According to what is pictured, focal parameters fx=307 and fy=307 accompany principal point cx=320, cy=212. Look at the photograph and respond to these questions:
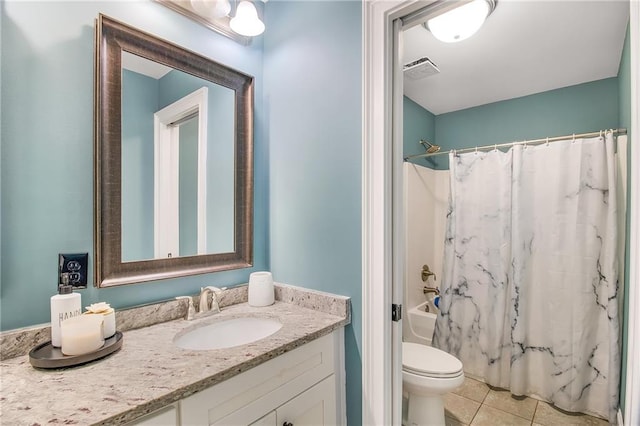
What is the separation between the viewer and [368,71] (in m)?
1.22

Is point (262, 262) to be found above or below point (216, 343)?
above

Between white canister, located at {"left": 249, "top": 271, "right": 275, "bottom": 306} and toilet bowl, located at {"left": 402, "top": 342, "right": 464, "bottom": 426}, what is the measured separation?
2.97 feet

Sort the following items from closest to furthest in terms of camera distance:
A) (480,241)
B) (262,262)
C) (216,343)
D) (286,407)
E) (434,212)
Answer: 1. (286,407)
2. (216,343)
3. (262,262)
4. (480,241)
5. (434,212)

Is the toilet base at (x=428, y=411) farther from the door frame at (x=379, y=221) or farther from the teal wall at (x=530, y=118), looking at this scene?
the teal wall at (x=530, y=118)

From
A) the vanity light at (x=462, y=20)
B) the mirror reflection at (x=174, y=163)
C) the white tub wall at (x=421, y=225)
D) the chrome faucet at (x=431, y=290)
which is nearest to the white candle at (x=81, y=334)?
the mirror reflection at (x=174, y=163)

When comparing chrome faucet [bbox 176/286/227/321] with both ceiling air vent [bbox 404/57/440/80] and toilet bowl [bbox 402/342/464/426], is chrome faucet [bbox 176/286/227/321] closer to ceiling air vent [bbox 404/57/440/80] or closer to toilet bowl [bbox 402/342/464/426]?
toilet bowl [bbox 402/342/464/426]

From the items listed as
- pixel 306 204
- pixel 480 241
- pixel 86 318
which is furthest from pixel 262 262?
pixel 480 241

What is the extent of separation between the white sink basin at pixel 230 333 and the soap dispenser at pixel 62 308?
0.37m

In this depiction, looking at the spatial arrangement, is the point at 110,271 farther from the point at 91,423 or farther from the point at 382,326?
the point at 382,326

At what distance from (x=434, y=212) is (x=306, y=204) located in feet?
6.80

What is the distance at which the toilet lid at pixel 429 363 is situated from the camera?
168 centimetres

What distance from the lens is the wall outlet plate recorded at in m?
1.02

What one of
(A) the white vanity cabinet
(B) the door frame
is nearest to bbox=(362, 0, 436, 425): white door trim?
(B) the door frame

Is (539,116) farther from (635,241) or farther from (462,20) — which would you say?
(635,241)
